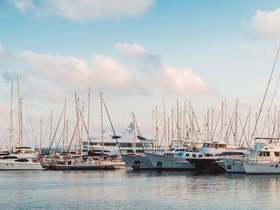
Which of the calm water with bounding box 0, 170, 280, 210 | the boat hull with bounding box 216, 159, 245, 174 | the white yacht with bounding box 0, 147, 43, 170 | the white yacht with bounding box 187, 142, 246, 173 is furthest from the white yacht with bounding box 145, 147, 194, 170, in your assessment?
the calm water with bounding box 0, 170, 280, 210

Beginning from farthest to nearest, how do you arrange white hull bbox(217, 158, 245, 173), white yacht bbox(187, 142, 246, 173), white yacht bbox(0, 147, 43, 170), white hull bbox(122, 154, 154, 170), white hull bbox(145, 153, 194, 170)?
white yacht bbox(0, 147, 43, 170) < white hull bbox(122, 154, 154, 170) < white hull bbox(145, 153, 194, 170) < white yacht bbox(187, 142, 246, 173) < white hull bbox(217, 158, 245, 173)

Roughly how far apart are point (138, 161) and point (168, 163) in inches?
330

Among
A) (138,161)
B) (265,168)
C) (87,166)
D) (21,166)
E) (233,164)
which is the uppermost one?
(138,161)

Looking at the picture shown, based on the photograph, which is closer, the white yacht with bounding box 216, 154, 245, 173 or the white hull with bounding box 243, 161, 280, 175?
the white hull with bounding box 243, 161, 280, 175

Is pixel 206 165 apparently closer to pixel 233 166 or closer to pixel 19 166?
pixel 233 166

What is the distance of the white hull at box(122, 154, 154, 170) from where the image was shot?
115 m

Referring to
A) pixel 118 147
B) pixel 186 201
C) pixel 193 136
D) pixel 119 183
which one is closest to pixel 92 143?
pixel 118 147

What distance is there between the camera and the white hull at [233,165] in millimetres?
97500

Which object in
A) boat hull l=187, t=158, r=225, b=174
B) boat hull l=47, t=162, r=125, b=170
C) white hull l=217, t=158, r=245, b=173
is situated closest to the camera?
white hull l=217, t=158, r=245, b=173

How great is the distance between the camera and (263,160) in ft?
302

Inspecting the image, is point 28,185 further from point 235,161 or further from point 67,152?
point 67,152

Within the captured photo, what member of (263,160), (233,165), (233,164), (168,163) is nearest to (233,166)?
(233,165)

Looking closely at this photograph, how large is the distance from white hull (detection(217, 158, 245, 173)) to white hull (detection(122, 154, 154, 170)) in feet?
58.1

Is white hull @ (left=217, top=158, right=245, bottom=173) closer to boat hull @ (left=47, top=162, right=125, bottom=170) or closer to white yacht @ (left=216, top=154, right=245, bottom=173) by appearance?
white yacht @ (left=216, top=154, right=245, bottom=173)
